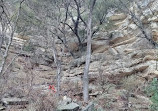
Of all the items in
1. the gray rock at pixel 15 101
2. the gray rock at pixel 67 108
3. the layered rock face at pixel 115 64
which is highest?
the layered rock face at pixel 115 64

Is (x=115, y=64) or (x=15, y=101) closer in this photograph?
(x=15, y=101)

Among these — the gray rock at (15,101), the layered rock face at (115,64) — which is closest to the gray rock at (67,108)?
the gray rock at (15,101)

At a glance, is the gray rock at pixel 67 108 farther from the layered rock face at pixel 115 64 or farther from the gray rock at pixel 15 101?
the layered rock face at pixel 115 64

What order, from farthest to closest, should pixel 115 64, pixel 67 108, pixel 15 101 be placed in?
1. pixel 115 64
2. pixel 15 101
3. pixel 67 108

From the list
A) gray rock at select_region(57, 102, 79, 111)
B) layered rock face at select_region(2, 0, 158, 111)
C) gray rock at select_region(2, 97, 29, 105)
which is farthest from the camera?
layered rock face at select_region(2, 0, 158, 111)

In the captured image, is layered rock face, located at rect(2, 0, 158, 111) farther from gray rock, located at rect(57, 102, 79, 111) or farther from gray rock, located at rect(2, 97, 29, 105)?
gray rock, located at rect(57, 102, 79, 111)

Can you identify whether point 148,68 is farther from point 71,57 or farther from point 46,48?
point 46,48

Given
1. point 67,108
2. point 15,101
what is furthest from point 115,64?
point 67,108

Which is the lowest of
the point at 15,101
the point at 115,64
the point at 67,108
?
the point at 67,108

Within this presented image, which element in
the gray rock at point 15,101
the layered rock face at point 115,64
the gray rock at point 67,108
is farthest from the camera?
the layered rock face at point 115,64

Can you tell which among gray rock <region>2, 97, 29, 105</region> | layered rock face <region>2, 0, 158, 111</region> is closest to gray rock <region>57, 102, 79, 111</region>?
gray rock <region>2, 97, 29, 105</region>

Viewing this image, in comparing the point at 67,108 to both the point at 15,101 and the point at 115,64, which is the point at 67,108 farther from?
the point at 115,64

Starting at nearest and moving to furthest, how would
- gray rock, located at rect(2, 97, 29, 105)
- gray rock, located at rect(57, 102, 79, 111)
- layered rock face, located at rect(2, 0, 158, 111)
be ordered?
gray rock, located at rect(57, 102, 79, 111) < gray rock, located at rect(2, 97, 29, 105) < layered rock face, located at rect(2, 0, 158, 111)

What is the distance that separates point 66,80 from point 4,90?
15.8 feet
